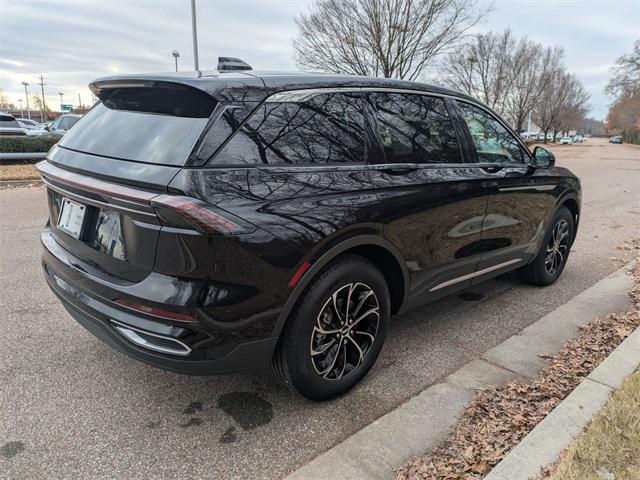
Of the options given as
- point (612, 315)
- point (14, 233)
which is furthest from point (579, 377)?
point (14, 233)

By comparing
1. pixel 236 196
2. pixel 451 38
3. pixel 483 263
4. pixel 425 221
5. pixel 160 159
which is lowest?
pixel 483 263

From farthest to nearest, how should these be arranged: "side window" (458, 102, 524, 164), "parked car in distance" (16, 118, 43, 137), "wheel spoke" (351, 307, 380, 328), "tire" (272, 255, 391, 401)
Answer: "parked car in distance" (16, 118, 43, 137), "side window" (458, 102, 524, 164), "wheel spoke" (351, 307, 380, 328), "tire" (272, 255, 391, 401)

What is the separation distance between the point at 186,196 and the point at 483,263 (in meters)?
2.56

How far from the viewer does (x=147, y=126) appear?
7.95ft

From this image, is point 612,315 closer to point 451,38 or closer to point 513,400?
point 513,400

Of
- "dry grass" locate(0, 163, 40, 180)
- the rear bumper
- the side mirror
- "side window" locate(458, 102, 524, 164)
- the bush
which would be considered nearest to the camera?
the rear bumper

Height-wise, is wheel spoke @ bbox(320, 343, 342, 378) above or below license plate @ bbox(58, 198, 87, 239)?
below

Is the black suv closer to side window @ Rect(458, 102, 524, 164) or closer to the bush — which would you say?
side window @ Rect(458, 102, 524, 164)

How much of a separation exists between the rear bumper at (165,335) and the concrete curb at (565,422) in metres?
1.21

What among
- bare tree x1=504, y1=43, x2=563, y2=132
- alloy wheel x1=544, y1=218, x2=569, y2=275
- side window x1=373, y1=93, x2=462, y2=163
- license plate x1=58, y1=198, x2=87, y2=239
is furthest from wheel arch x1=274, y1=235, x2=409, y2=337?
bare tree x1=504, y1=43, x2=563, y2=132

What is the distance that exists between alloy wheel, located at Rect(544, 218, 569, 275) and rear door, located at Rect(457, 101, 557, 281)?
1.12ft

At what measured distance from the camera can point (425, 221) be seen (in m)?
3.07

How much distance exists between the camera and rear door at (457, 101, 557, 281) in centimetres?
370

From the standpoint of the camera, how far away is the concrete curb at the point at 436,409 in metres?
2.28
